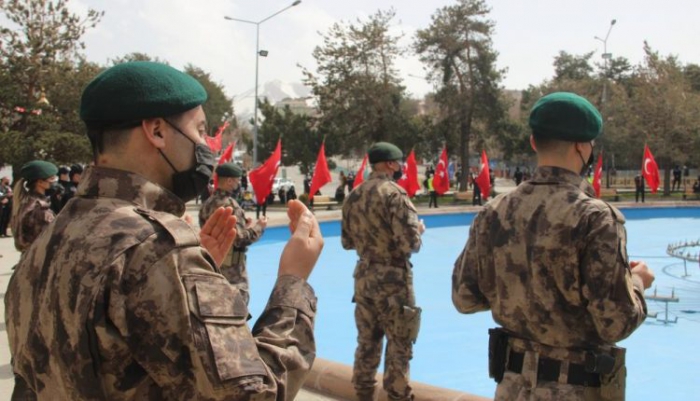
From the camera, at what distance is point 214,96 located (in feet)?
177

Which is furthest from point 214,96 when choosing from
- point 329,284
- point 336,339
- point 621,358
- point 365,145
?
point 621,358

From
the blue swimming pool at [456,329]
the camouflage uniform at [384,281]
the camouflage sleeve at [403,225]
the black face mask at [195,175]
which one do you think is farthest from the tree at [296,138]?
the black face mask at [195,175]

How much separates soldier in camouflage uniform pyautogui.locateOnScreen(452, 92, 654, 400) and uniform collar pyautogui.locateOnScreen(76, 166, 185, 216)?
172 cm

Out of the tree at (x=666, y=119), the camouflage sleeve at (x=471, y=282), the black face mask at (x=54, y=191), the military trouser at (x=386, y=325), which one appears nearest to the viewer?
the camouflage sleeve at (x=471, y=282)

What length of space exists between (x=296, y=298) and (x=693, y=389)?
6.53m

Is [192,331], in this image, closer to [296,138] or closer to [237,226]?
[237,226]

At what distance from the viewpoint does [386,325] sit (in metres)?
5.77

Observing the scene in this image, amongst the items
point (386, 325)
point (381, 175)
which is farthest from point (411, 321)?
point (381, 175)

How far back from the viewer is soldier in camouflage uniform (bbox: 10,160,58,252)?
23.4 ft

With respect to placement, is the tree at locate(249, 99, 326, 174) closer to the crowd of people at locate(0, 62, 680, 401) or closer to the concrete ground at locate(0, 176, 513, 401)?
the concrete ground at locate(0, 176, 513, 401)

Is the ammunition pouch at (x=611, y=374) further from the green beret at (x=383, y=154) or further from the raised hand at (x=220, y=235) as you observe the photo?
the green beret at (x=383, y=154)

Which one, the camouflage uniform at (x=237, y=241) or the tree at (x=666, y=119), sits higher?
the tree at (x=666, y=119)

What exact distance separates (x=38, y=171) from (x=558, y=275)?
6352 millimetres

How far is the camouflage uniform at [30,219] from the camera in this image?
7.11 m
